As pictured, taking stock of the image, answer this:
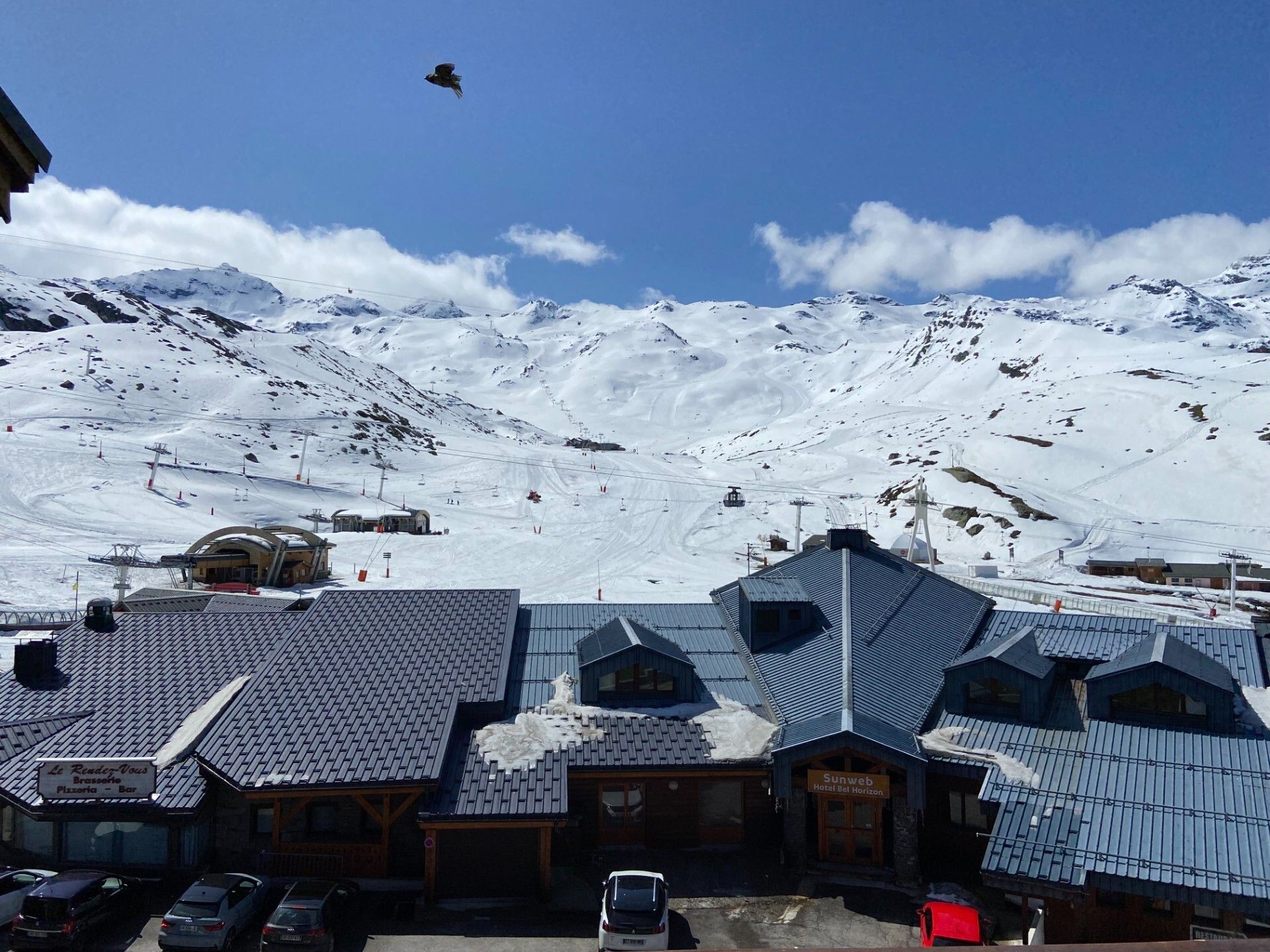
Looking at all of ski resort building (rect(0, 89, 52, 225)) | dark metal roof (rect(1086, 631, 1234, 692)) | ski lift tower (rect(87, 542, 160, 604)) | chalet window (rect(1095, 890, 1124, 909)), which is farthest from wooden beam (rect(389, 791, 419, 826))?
ski lift tower (rect(87, 542, 160, 604))

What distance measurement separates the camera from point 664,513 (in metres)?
96.4

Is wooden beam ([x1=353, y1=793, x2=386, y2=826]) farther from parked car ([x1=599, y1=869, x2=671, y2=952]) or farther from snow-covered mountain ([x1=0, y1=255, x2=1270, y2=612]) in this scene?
snow-covered mountain ([x1=0, y1=255, x2=1270, y2=612])

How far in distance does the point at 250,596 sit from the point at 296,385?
131106 millimetres

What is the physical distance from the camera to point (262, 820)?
20312 mm

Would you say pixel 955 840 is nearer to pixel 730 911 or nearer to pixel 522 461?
pixel 730 911

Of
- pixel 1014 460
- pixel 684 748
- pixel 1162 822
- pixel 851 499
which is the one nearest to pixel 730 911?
pixel 684 748

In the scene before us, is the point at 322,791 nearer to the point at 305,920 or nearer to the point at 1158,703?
the point at 305,920

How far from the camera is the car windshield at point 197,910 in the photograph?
629 inches

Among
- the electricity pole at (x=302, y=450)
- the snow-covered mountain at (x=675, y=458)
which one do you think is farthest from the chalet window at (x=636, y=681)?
the electricity pole at (x=302, y=450)

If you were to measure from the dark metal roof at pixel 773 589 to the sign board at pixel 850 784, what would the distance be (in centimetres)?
733

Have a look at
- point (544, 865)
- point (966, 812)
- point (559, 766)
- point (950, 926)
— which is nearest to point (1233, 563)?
point (966, 812)

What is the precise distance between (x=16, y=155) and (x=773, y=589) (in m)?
23.9

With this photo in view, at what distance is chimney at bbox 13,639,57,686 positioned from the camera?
23453mm

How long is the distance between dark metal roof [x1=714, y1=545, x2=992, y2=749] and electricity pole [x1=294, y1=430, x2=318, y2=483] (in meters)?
90.3
